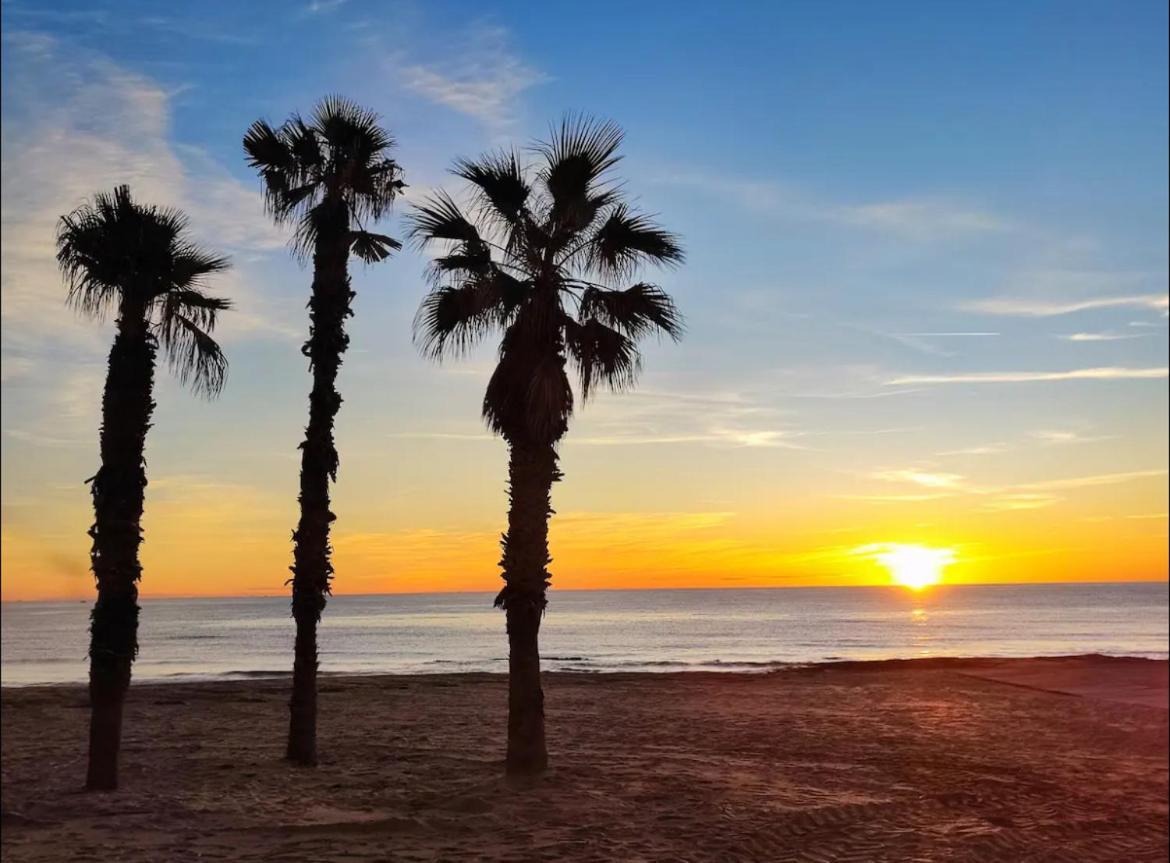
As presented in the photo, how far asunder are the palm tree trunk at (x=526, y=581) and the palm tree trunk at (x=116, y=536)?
6.05 metres

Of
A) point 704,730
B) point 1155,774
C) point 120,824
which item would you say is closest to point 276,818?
point 120,824

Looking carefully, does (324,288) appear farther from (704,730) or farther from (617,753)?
(704,730)

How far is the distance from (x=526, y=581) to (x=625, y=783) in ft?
12.3

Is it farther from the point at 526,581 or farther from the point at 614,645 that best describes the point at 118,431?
the point at 614,645

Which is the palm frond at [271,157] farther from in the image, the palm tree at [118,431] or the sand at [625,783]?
the sand at [625,783]

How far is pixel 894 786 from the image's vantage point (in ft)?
57.1

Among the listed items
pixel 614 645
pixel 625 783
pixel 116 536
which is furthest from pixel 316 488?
pixel 614 645

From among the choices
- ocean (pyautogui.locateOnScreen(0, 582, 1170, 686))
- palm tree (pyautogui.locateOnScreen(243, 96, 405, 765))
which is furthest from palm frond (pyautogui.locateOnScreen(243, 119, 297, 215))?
ocean (pyautogui.locateOnScreen(0, 582, 1170, 686))

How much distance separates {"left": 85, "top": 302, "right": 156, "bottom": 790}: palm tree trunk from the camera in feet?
53.8

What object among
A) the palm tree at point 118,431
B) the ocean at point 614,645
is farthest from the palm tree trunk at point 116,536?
the ocean at point 614,645

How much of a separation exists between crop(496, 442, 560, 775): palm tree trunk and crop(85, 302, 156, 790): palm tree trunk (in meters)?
6.05

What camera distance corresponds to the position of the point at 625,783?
17.1 metres

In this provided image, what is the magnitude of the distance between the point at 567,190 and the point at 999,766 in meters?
13.6

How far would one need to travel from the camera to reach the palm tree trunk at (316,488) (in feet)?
60.7
